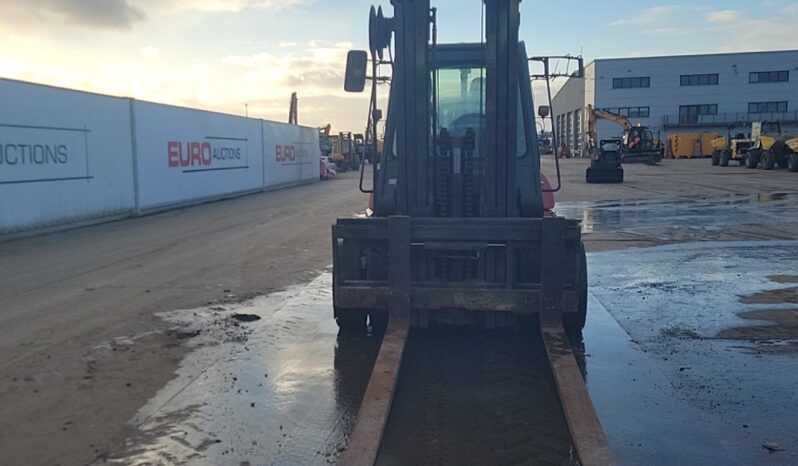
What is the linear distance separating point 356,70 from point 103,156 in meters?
12.6

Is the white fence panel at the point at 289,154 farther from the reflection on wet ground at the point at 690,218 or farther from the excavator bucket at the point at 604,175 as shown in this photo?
the excavator bucket at the point at 604,175

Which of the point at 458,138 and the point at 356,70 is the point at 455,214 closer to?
the point at 458,138

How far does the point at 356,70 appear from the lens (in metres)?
6.06

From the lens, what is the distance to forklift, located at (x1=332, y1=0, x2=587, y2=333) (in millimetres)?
5582

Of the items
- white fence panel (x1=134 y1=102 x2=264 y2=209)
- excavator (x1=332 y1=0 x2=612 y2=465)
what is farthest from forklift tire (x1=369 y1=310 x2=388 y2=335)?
white fence panel (x1=134 y1=102 x2=264 y2=209)

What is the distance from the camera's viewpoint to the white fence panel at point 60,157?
1373 cm

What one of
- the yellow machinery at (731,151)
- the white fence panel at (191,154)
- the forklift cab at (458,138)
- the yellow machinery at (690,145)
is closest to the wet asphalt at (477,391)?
the forklift cab at (458,138)

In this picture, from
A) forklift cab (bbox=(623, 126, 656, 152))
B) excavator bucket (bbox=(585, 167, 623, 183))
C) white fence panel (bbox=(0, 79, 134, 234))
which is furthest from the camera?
forklift cab (bbox=(623, 126, 656, 152))

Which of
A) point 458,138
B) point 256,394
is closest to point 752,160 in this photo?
point 458,138

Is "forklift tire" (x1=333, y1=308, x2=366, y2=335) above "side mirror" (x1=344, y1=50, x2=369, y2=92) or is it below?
below

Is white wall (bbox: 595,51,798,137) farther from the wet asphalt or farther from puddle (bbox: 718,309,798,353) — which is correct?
the wet asphalt

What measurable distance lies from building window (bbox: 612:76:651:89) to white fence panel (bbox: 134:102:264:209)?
58.0 meters

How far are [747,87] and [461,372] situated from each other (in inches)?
3134

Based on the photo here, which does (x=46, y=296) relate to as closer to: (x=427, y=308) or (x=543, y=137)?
(x=427, y=308)
